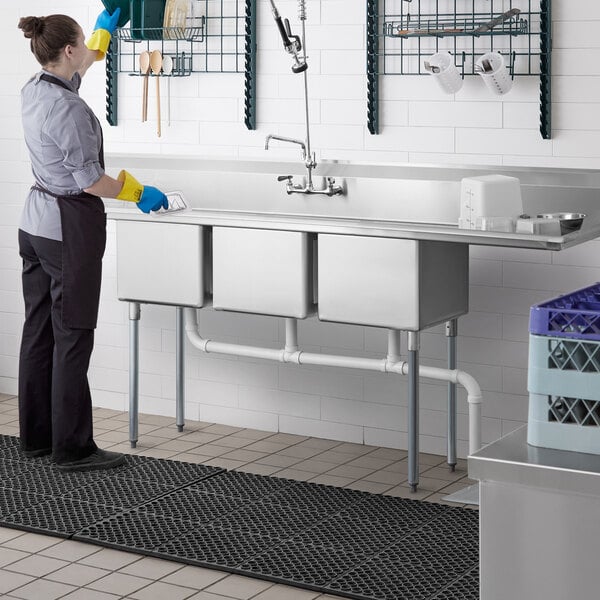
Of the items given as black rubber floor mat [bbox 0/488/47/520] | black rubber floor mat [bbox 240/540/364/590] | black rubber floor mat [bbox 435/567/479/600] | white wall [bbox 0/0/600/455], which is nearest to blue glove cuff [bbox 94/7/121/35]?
white wall [bbox 0/0/600/455]

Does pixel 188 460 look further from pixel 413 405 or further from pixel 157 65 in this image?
pixel 157 65

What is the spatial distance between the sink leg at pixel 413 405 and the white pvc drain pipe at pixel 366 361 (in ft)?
0.20

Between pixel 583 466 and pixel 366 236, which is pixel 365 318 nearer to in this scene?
pixel 366 236

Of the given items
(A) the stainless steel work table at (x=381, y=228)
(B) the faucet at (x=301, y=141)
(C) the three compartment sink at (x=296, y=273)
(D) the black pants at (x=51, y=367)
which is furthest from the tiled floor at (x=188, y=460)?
(B) the faucet at (x=301, y=141)

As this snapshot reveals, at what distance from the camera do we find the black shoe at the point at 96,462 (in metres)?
4.30

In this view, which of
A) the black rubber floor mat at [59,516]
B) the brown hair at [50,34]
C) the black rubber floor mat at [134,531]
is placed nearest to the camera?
the black rubber floor mat at [134,531]

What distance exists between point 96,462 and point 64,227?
0.89 meters

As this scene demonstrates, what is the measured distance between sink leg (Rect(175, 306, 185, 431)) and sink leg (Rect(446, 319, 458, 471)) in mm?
1185

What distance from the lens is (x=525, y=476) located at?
1.75 meters

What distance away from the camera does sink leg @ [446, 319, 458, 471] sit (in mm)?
4293

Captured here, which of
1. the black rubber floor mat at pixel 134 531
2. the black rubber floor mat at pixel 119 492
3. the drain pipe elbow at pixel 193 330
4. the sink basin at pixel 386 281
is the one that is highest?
the sink basin at pixel 386 281

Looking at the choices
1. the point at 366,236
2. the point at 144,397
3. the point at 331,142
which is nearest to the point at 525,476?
the point at 366,236

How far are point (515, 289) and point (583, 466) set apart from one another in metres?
2.66

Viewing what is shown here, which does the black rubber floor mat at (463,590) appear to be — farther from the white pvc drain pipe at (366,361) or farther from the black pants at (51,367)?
the black pants at (51,367)
